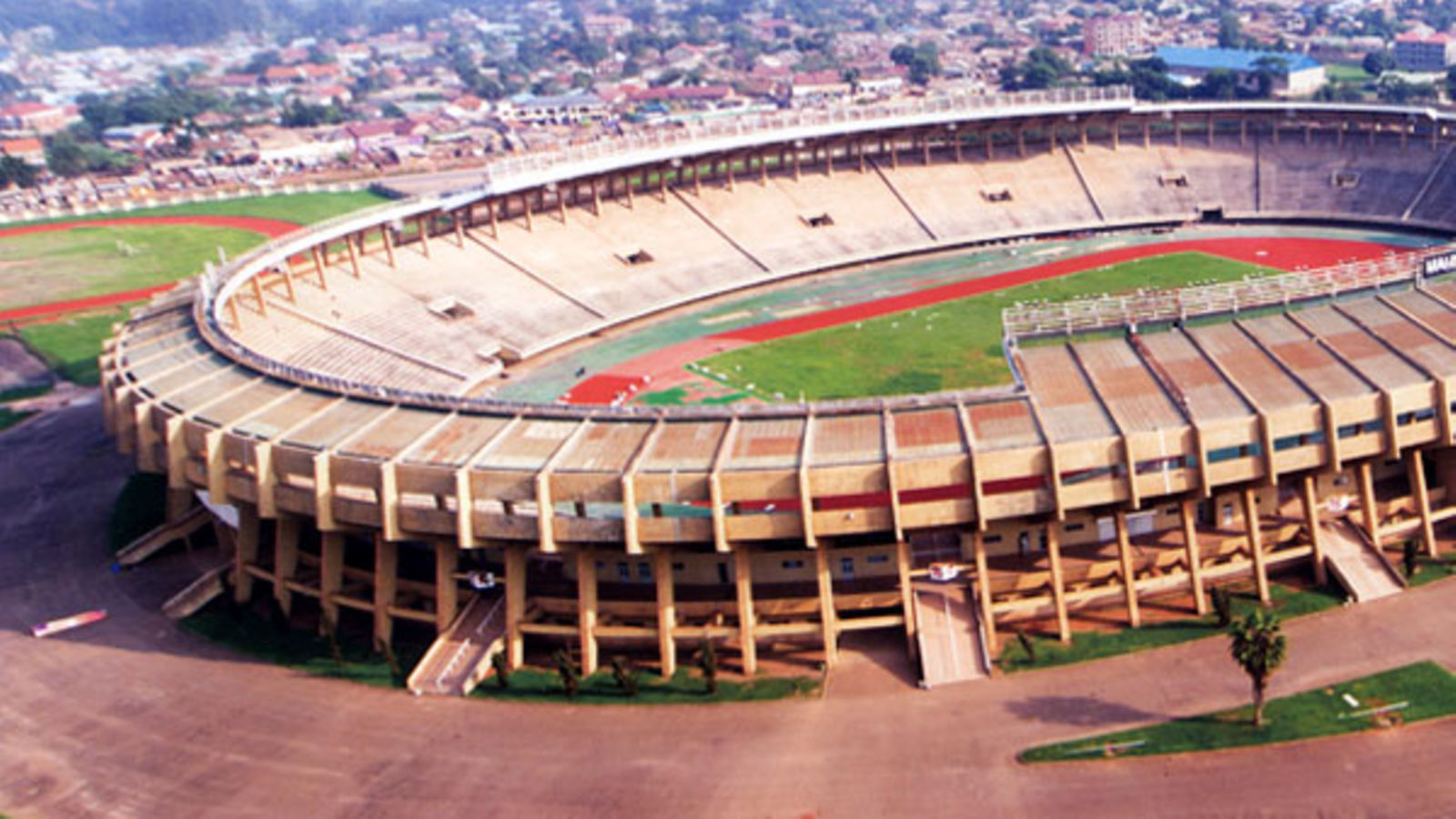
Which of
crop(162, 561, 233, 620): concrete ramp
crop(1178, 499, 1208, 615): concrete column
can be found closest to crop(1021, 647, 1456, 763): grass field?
crop(1178, 499, 1208, 615): concrete column

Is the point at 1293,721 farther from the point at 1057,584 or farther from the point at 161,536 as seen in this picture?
the point at 161,536

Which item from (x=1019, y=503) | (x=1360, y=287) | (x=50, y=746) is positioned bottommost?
(x=50, y=746)

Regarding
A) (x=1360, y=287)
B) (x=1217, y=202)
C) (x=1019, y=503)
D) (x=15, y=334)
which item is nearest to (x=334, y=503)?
(x=1019, y=503)

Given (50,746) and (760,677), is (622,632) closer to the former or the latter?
(760,677)

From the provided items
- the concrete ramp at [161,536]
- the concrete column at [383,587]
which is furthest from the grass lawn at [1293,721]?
the concrete ramp at [161,536]

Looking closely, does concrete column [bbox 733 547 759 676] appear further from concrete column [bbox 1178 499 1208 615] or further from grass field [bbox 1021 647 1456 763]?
concrete column [bbox 1178 499 1208 615]

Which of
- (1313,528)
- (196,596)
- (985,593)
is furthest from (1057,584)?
(196,596)
